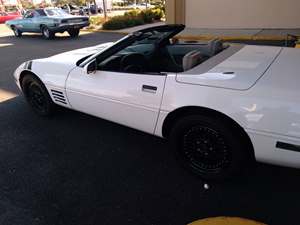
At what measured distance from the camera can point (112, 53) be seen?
2959 mm

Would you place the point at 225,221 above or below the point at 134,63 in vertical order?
below

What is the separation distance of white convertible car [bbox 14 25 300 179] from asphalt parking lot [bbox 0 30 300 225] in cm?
28

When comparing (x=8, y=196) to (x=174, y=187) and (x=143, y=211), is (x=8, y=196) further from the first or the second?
(x=174, y=187)

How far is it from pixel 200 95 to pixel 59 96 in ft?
6.61

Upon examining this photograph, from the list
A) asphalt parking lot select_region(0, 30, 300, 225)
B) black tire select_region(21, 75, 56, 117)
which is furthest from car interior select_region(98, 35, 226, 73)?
black tire select_region(21, 75, 56, 117)

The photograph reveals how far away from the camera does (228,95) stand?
6.95ft

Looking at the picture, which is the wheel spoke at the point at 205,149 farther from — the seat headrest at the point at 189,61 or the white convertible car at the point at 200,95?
the seat headrest at the point at 189,61

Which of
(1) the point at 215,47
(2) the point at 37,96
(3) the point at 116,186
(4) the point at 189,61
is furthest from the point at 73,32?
(3) the point at 116,186

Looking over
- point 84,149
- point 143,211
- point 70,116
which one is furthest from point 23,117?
point 143,211

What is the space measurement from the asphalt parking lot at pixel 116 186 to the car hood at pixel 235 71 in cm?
93

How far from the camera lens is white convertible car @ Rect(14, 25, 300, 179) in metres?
2.00

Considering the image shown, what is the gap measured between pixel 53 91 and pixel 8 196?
1.45 meters

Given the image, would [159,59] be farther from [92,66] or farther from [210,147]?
[210,147]

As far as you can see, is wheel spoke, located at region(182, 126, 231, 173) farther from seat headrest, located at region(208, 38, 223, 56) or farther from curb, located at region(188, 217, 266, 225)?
seat headrest, located at region(208, 38, 223, 56)
